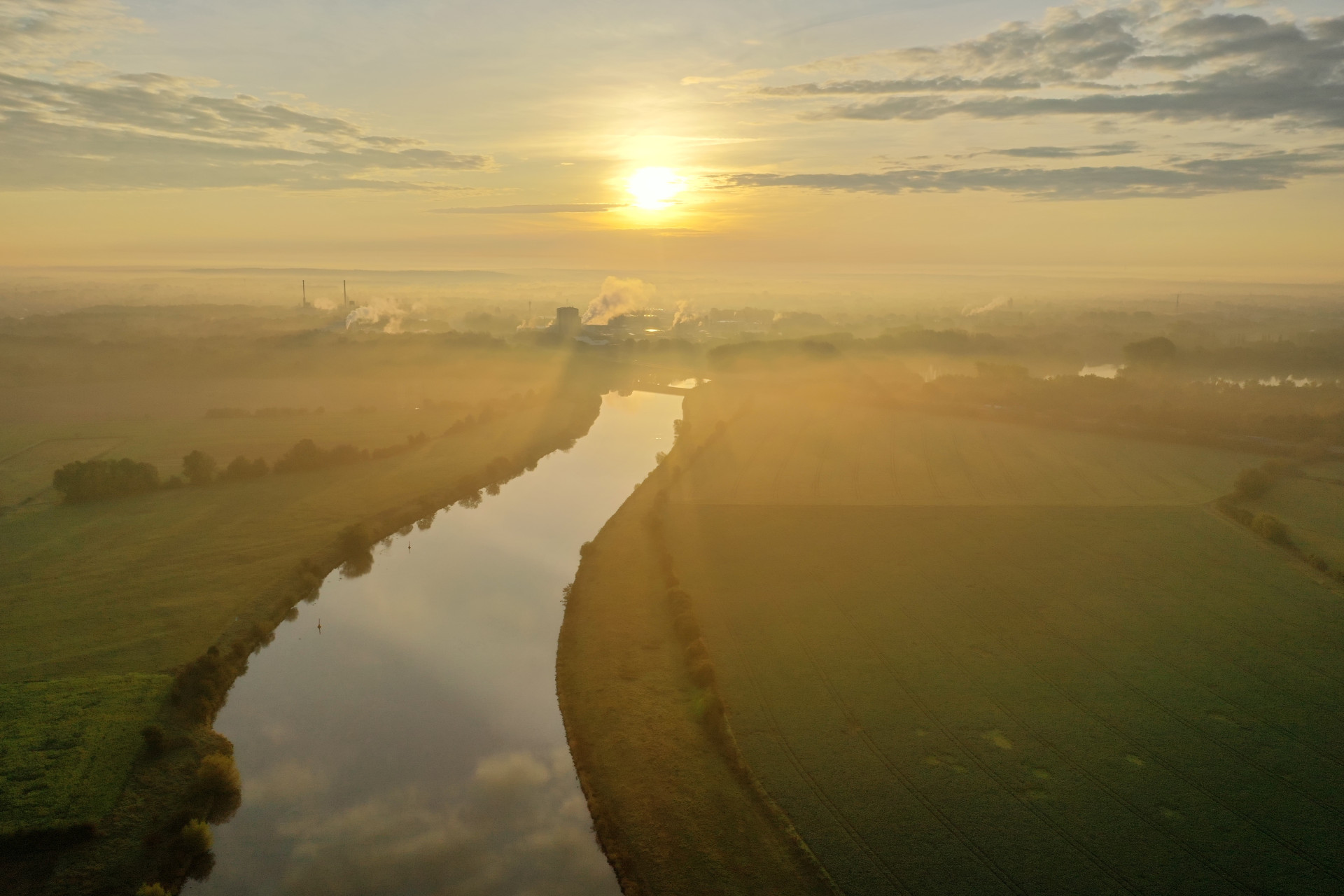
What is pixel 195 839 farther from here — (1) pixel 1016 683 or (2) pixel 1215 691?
(2) pixel 1215 691

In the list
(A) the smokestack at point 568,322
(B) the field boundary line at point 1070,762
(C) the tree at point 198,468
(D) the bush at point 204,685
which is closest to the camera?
(B) the field boundary line at point 1070,762

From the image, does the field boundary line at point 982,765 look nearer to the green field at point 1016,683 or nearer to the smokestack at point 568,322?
the green field at point 1016,683

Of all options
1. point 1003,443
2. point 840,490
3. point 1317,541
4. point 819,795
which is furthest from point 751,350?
point 819,795

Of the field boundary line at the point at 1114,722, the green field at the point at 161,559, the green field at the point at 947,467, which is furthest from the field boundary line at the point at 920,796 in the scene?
the green field at the point at 947,467

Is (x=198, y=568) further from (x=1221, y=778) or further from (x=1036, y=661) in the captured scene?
(x=1221, y=778)

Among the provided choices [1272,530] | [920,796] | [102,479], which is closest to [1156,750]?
[920,796]

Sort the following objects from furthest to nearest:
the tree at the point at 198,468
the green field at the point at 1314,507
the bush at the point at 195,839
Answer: the tree at the point at 198,468 < the green field at the point at 1314,507 < the bush at the point at 195,839
